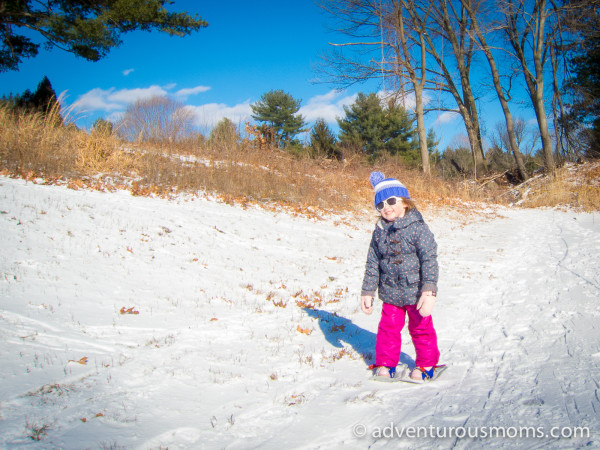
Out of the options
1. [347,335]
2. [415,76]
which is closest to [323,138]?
[415,76]

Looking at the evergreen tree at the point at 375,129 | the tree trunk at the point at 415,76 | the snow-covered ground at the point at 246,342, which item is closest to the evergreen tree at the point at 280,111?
the evergreen tree at the point at 375,129

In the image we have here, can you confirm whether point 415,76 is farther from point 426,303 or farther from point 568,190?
point 426,303

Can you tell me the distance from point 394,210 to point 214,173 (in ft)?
27.4

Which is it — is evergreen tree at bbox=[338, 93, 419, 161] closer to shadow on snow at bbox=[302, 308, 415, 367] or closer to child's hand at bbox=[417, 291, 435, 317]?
shadow on snow at bbox=[302, 308, 415, 367]

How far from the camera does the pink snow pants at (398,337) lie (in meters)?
2.88

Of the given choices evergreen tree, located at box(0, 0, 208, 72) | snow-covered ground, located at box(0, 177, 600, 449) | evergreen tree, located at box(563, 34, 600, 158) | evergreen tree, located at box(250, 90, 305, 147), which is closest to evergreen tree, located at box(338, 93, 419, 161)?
evergreen tree, located at box(250, 90, 305, 147)

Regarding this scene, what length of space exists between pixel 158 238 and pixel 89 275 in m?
1.71

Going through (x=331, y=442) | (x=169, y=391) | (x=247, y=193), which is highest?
(x=247, y=193)

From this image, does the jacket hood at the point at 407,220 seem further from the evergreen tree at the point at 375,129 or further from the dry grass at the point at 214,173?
the evergreen tree at the point at 375,129

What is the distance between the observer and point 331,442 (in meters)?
2.07

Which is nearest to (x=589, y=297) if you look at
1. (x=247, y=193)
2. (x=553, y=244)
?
(x=553, y=244)

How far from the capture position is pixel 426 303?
2.72 m

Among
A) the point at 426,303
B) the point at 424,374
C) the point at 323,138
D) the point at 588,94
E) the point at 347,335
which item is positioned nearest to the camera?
the point at 426,303

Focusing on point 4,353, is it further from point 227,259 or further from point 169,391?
point 227,259
